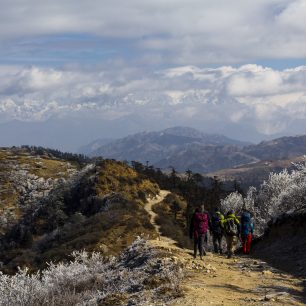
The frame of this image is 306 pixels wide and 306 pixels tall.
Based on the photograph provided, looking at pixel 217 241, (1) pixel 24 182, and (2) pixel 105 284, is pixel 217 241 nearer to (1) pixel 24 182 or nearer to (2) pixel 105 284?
(2) pixel 105 284

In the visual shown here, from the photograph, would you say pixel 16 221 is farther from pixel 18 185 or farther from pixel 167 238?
pixel 167 238

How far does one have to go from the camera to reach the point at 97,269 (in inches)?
1016

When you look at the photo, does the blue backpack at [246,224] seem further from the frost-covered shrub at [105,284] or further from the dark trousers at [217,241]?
the frost-covered shrub at [105,284]

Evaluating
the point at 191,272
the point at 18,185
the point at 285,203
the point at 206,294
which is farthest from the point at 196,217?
the point at 18,185

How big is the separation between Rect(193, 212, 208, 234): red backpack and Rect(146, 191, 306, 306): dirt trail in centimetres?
150

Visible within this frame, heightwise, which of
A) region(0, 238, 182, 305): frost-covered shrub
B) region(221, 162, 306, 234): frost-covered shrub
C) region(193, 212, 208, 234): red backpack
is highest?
region(193, 212, 208, 234): red backpack

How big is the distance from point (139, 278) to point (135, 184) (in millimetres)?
83064

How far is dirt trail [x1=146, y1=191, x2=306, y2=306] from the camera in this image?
54.1ft

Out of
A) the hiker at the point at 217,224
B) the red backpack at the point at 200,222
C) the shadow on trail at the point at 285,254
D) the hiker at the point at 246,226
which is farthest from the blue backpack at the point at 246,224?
the red backpack at the point at 200,222

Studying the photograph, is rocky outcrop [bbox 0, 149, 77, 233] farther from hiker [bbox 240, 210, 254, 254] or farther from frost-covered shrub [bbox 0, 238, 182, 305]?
frost-covered shrub [bbox 0, 238, 182, 305]

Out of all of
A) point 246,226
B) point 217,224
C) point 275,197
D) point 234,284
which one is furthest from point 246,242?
point 275,197

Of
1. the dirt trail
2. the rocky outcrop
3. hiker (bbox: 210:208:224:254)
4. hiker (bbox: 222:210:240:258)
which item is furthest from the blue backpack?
the rocky outcrop

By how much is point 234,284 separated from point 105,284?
6259 millimetres

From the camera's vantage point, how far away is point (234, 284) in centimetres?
1947
